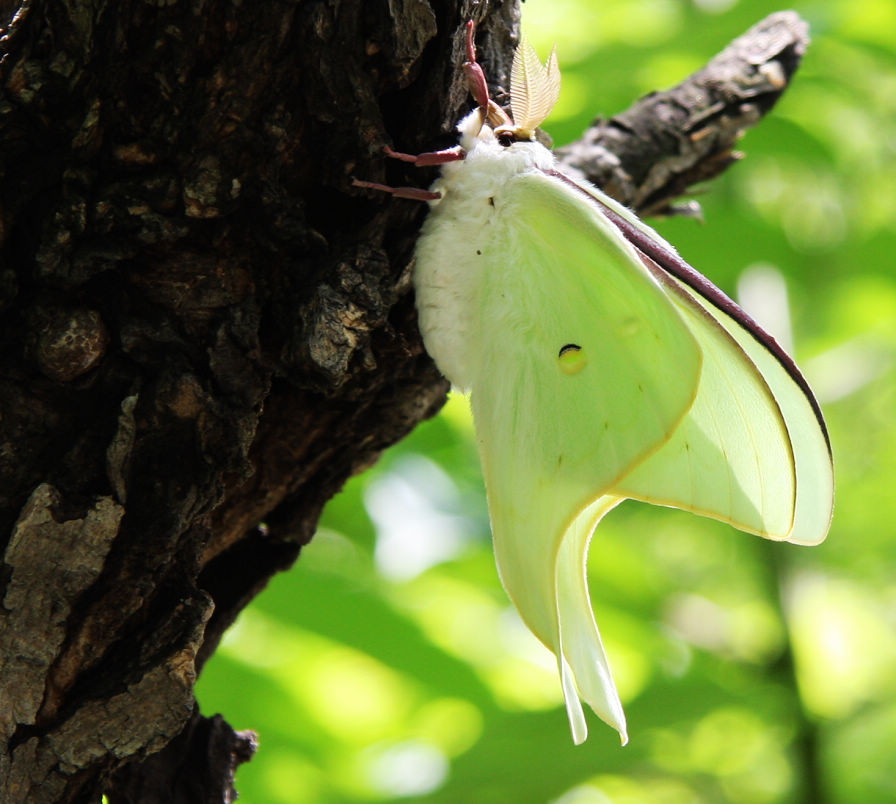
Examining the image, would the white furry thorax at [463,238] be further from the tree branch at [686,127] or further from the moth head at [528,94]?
the tree branch at [686,127]

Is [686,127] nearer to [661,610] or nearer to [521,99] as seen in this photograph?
[521,99]

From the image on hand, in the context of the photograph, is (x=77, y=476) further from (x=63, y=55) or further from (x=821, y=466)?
(x=821, y=466)

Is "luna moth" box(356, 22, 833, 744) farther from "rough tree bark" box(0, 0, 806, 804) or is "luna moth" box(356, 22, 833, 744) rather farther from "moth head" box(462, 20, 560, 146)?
"rough tree bark" box(0, 0, 806, 804)

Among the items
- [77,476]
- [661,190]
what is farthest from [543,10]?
[77,476]

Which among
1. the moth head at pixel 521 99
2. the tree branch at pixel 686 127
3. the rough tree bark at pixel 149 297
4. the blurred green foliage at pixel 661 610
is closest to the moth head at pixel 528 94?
the moth head at pixel 521 99

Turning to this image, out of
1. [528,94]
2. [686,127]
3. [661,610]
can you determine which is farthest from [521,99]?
[661,610]

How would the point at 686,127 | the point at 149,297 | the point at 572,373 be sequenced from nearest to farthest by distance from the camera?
the point at 149,297 → the point at 572,373 → the point at 686,127
